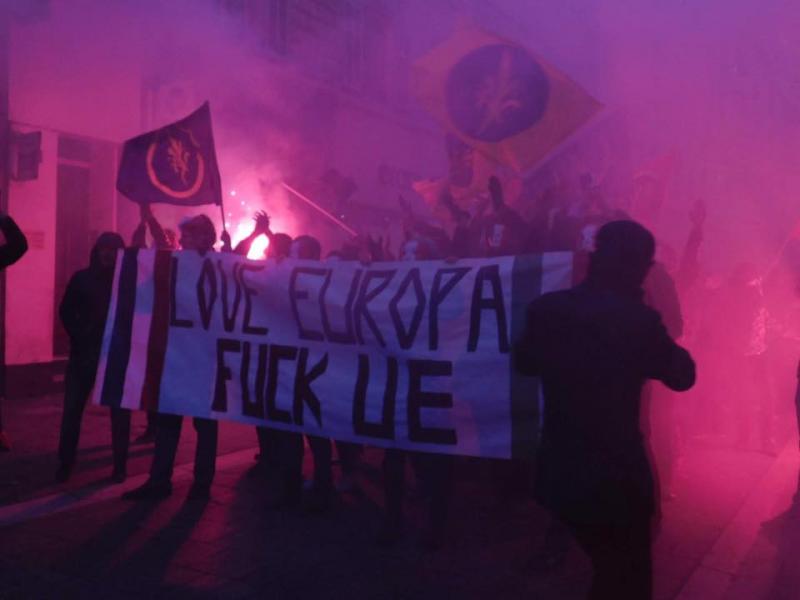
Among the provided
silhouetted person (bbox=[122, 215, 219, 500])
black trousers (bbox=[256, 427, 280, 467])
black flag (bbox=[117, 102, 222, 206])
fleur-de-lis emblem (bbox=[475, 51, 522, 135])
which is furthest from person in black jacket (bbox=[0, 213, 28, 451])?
fleur-de-lis emblem (bbox=[475, 51, 522, 135])

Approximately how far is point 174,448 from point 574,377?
11.2 feet

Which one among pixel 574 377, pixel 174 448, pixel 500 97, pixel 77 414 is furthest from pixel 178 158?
pixel 574 377

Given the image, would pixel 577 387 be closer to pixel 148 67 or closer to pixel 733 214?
pixel 148 67

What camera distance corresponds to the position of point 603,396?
8.26 ft

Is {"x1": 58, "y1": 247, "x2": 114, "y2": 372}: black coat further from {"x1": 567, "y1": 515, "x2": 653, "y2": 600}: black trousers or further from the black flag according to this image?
{"x1": 567, "y1": 515, "x2": 653, "y2": 600}: black trousers

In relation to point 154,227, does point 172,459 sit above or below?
below

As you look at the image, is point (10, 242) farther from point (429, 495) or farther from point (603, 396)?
point (603, 396)

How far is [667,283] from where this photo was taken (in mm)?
4609

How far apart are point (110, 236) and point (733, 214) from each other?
37.5ft

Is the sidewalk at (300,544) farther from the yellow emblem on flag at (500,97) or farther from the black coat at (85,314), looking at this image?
the yellow emblem on flag at (500,97)

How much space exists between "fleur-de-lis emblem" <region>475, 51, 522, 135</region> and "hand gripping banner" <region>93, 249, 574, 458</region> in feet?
6.70

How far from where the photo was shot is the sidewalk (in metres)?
3.90

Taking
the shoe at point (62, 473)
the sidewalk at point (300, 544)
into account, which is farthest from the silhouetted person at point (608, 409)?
the shoe at point (62, 473)

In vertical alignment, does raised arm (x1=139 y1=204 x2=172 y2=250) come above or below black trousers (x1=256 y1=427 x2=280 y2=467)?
above
